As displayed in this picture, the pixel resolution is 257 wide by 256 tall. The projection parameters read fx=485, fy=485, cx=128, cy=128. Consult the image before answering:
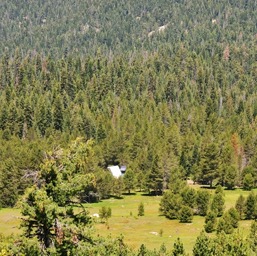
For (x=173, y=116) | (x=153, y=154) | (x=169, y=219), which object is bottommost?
(x=169, y=219)

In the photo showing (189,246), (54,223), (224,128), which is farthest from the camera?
(224,128)

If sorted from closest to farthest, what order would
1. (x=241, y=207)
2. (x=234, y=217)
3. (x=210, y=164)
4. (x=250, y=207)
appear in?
1. (x=234, y=217)
2. (x=250, y=207)
3. (x=241, y=207)
4. (x=210, y=164)

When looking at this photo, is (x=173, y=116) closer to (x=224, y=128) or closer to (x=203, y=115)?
(x=203, y=115)

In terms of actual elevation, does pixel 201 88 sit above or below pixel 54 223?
above

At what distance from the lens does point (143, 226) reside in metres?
81.2

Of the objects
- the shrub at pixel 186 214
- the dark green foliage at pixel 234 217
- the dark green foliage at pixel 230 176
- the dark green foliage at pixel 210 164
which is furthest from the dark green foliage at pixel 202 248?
the dark green foliage at pixel 210 164

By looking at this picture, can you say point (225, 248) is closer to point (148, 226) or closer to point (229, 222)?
point (229, 222)

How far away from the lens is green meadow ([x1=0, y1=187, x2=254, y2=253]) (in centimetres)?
7025

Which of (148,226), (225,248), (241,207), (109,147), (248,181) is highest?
(109,147)

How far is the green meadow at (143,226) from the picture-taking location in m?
70.2

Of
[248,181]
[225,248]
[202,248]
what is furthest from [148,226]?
[225,248]

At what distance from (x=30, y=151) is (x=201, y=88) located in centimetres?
10259

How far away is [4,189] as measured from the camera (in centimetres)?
10100

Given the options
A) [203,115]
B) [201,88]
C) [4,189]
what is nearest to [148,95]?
[201,88]
